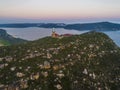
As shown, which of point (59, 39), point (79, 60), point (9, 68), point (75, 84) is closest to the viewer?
point (75, 84)

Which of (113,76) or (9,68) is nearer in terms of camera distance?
(9,68)

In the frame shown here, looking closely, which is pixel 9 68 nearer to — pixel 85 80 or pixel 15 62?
pixel 15 62

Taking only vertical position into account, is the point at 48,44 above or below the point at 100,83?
above

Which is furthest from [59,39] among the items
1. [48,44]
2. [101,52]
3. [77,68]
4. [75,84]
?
[75,84]

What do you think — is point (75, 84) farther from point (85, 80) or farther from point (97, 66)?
point (97, 66)

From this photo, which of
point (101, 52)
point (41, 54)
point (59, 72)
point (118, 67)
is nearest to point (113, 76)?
point (118, 67)

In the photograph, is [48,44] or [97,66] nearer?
[97,66]

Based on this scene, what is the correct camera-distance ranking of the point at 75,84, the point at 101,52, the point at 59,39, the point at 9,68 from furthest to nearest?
1. the point at 59,39
2. the point at 101,52
3. the point at 9,68
4. the point at 75,84
